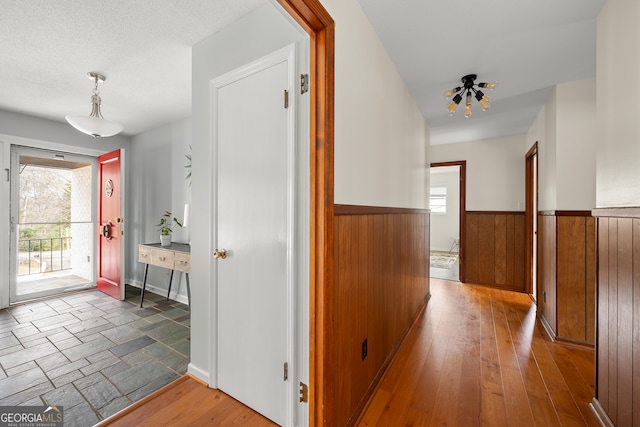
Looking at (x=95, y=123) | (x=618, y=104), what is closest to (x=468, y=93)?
(x=618, y=104)

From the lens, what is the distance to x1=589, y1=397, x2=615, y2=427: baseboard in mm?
1415

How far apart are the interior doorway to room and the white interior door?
357cm

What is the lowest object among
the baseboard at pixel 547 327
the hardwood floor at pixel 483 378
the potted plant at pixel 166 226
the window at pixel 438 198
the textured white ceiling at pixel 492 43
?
the hardwood floor at pixel 483 378

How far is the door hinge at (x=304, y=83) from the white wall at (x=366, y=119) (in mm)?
148

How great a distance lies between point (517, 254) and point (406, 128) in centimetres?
302

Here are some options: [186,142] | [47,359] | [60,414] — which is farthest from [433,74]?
[47,359]

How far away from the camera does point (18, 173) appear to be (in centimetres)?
340

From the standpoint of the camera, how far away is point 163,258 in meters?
3.02

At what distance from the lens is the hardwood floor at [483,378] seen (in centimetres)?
153

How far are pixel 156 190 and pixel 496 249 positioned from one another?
533 cm

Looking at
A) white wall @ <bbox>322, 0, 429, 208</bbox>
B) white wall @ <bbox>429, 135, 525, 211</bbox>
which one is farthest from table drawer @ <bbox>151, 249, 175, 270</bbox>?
white wall @ <bbox>429, 135, 525, 211</bbox>

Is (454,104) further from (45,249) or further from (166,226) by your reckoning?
(45,249)

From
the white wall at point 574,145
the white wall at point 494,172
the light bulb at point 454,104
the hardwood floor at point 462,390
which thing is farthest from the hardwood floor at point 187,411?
the white wall at point 494,172

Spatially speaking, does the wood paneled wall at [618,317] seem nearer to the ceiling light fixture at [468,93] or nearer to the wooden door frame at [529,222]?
the ceiling light fixture at [468,93]
